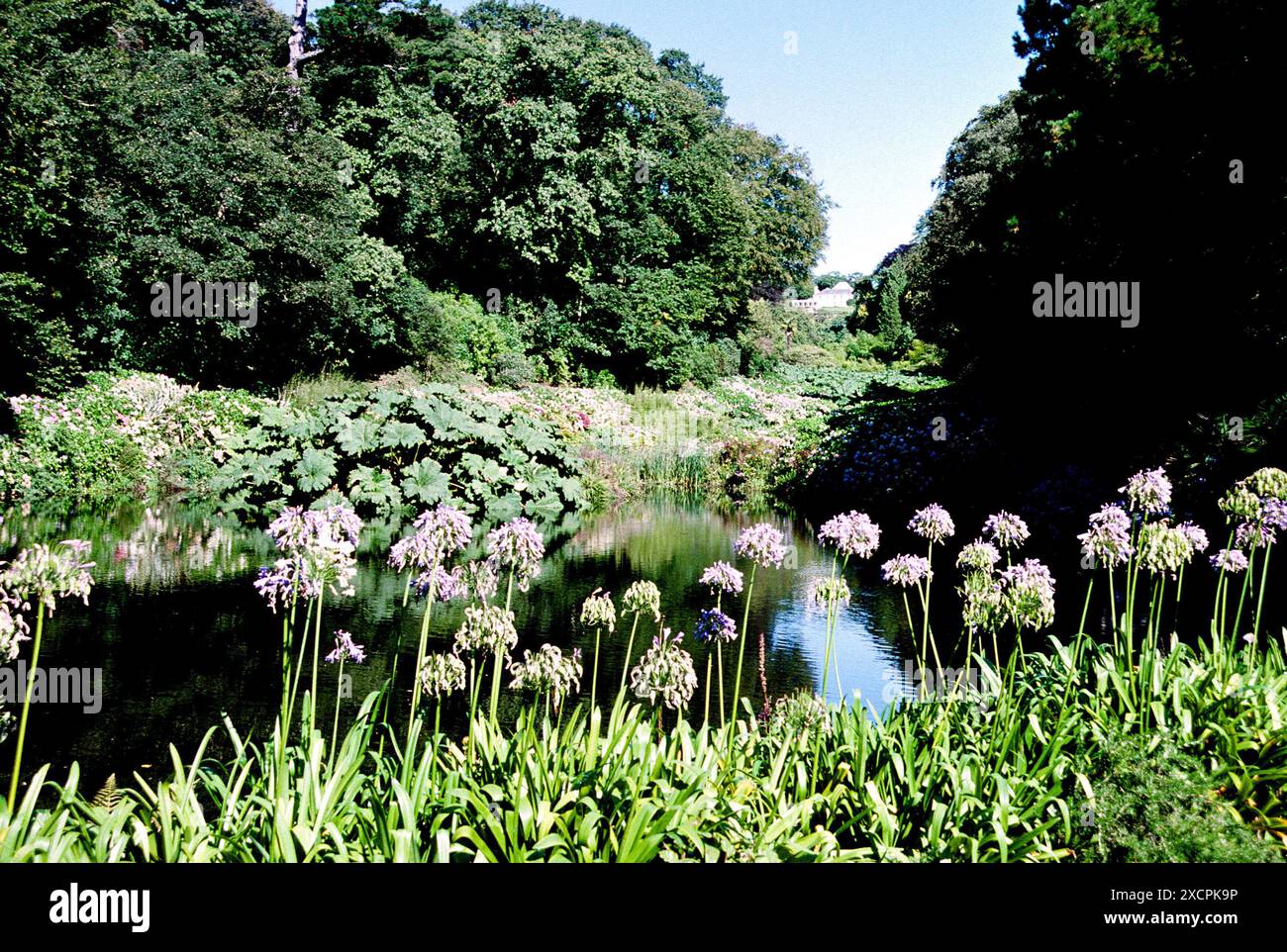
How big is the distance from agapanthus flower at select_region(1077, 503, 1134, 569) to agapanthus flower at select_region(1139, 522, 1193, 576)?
0.06 meters

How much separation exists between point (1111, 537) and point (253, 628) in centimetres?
547

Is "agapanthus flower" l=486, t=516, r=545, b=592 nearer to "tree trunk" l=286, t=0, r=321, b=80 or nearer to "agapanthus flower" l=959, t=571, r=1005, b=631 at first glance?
"agapanthus flower" l=959, t=571, r=1005, b=631

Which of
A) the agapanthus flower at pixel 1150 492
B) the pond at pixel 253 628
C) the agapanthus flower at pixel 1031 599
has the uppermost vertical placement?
the agapanthus flower at pixel 1150 492

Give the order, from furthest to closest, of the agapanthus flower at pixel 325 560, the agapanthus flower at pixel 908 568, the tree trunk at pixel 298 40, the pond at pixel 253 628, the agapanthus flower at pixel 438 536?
1. the tree trunk at pixel 298 40
2. the pond at pixel 253 628
3. the agapanthus flower at pixel 908 568
4. the agapanthus flower at pixel 438 536
5. the agapanthus flower at pixel 325 560

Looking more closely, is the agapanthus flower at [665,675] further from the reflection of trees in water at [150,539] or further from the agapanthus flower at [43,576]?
the reflection of trees in water at [150,539]

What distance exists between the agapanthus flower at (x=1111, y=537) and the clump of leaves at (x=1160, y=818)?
88 centimetres

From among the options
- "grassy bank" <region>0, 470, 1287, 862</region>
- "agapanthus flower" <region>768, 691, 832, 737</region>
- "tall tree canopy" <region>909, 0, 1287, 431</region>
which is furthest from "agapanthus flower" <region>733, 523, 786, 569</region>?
"tall tree canopy" <region>909, 0, 1287, 431</region>

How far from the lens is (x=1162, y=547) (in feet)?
11.4

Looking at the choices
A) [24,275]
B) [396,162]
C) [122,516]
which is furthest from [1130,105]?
[396,162]

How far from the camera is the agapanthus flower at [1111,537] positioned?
3475 mm

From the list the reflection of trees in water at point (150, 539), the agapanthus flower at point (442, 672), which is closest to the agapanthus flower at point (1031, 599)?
the agapanthus flower at point (442, 672)

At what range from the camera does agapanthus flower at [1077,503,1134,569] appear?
3.47 meters

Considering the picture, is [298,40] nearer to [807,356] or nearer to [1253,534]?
[807,356]
